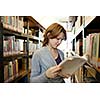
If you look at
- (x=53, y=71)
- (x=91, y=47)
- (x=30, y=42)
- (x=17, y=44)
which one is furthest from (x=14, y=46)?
(x=91, y=47)

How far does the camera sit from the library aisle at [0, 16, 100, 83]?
2.01m

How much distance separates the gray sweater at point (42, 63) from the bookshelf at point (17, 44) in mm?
52

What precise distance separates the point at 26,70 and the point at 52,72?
256 mm

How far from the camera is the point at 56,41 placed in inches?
81.0

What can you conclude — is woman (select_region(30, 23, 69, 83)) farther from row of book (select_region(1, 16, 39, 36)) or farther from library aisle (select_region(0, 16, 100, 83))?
row of book (select_region(1, 16, 39, 36))

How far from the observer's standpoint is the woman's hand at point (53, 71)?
2027 mm

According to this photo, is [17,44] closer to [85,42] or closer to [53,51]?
[53,51]

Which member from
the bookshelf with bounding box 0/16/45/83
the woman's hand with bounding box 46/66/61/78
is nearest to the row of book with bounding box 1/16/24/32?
the bookshelf with bounding box 0/16/45/83

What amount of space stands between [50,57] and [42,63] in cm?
10

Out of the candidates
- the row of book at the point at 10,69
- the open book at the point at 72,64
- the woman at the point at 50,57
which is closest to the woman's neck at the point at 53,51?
the woman at the point at 50,57

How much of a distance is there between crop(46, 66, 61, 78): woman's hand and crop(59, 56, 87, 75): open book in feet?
0.16

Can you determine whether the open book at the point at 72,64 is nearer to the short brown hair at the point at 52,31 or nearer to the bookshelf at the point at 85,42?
the bookshelf at the point at 85,42
